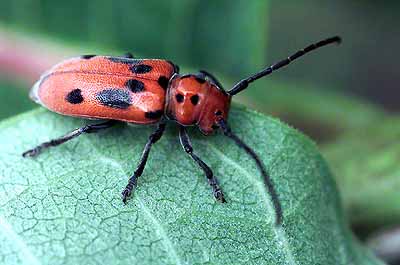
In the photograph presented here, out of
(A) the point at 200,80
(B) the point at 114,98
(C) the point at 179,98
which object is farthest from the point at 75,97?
(A) the point at 200,80

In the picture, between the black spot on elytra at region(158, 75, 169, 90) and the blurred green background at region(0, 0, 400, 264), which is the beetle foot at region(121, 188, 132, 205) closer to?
the black spot on elytra at region(158, 75, 169, 90)

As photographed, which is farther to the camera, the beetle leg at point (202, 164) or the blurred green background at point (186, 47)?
the blurred green background at point (186, 47)

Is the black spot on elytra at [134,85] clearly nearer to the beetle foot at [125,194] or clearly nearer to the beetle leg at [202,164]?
the beetle leg at [202,164]

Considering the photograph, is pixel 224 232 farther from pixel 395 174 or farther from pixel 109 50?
pixel 109 50

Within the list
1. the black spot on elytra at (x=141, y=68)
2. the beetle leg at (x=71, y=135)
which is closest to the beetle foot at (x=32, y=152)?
A: the beetle leg at (x=71, y=135)

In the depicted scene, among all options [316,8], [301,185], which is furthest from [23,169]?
[316,8]

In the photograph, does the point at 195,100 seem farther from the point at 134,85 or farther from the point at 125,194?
the point at 125,194

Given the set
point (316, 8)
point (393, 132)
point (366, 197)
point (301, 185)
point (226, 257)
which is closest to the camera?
point (226, 257)
